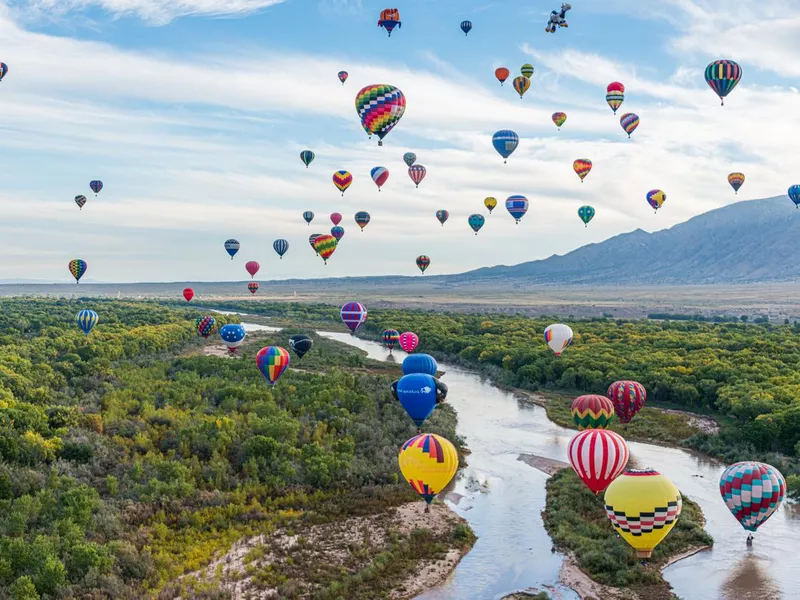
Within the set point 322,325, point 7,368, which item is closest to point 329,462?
point 7,368

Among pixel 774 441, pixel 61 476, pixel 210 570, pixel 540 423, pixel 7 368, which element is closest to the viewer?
pixel 210 570

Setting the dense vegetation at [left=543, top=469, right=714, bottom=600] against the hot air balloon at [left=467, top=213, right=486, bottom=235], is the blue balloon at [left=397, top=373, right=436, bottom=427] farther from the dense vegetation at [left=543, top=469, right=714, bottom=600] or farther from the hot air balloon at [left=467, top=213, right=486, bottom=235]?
the hot air balloon at [left=467, top=213, right=486, bottom=235]

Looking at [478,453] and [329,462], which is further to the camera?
[478,453]

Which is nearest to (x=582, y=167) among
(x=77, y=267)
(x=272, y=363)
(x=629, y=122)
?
(x=629, y=122)

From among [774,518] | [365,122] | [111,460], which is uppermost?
[365,122]

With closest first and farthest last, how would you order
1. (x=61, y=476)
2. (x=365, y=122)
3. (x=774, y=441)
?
(x=61, y=476) < (x=774, y=441) < (x=365, y=122)

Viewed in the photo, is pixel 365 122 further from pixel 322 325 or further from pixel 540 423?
pixel 322 325

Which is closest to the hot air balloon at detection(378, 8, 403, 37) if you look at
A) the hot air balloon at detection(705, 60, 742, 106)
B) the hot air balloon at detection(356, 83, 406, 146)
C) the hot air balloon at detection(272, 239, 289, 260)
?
the hot air balloon at detection(356, 83, 406, 146)
